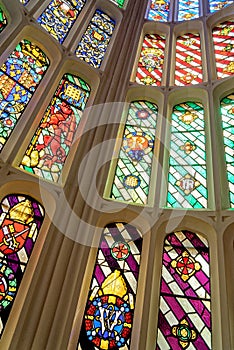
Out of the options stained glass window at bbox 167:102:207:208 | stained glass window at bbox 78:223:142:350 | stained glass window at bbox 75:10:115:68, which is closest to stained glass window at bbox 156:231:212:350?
stained glass window at bbox 78:223:142:350

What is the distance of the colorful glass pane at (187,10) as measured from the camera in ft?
27.9

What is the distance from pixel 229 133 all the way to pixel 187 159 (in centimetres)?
79

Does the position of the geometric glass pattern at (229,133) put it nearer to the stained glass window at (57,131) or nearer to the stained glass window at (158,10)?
the stained glass window at (57,131)

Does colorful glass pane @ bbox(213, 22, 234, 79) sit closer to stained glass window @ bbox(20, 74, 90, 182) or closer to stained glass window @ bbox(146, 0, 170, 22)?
stained glass window @ bbox(146, 0, 170, 22)

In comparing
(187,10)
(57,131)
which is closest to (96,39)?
(57,131)

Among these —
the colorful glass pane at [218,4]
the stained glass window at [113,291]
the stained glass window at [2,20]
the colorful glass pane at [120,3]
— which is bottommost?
the stained glass window at [113,291]

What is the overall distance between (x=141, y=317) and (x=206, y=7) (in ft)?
23.5

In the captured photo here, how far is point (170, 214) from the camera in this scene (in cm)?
478

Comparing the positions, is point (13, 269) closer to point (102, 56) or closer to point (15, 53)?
point (15, 53)

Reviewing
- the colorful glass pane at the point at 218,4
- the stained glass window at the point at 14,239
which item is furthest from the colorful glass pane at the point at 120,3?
the stained glass window at the point at 14,239

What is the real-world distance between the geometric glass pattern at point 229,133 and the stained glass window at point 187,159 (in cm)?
33

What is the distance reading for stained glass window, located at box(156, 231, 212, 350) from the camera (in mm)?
3865

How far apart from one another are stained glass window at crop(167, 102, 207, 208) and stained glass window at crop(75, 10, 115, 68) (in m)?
1.71

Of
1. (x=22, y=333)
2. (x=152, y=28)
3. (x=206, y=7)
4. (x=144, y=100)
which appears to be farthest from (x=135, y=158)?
(x=206, y=7)
